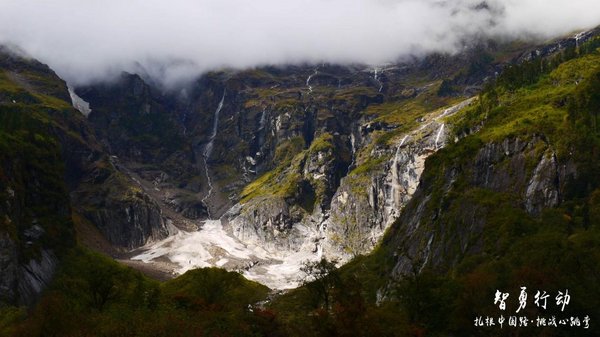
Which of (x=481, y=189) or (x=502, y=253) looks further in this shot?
(x=481, y=189)

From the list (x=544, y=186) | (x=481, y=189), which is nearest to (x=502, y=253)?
(x=544, y=186)

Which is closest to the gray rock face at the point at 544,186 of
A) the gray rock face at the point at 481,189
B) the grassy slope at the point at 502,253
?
the gray rock face at the point at 481,189

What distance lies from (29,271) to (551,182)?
167 meters

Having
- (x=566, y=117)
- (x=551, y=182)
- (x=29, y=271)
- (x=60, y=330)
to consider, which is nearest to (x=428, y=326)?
(x=60, y=330)

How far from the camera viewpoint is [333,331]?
6275 centimetres

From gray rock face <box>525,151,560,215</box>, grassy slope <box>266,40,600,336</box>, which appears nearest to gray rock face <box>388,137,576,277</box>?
gray rock face <box>525,151,560,215</box>

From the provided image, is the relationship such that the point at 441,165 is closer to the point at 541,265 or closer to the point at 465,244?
the point at 465,244

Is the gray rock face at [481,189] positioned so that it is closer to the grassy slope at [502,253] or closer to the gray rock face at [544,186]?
the gray rock face at [544,186]

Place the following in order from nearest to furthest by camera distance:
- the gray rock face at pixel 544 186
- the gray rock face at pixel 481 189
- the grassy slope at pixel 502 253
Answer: the grassy slope at pixel 502 253
the gray rock face at pixel 544 186
the gray rock face at pixel 481 189

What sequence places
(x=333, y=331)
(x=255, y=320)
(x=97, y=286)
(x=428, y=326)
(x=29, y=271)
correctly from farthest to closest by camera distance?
(x=29, y=271), (x=97, y=286), (x=255, y=320), (x=428, y=326), (x=333, y=331)

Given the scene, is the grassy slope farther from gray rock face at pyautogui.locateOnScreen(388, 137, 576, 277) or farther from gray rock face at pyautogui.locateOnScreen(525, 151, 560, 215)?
gray rock face at pyautogui.locateOnScreen(525, 151, 560, 215)

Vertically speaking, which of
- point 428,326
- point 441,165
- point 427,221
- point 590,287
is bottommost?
point 428,326

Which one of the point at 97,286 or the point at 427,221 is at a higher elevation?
the point at 427,221

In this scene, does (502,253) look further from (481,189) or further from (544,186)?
(481,189)
